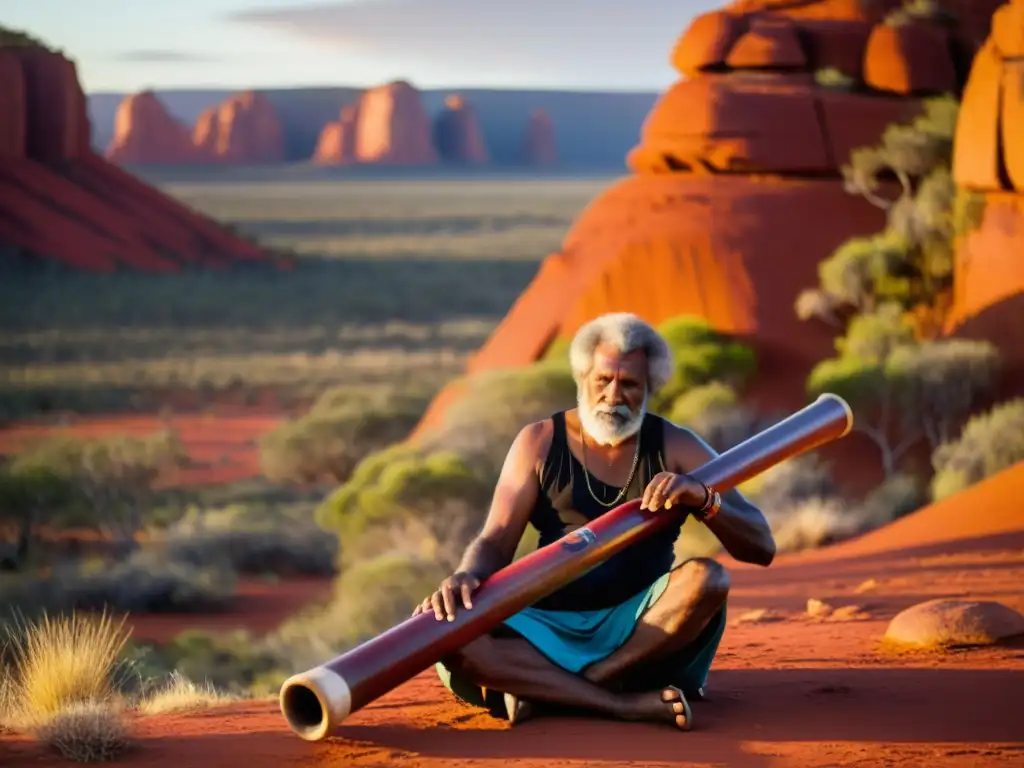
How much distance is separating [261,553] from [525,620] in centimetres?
1117

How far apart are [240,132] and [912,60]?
96.1 metres

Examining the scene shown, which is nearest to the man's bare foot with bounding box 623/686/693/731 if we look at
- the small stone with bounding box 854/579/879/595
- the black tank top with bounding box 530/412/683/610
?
the black tank top with bounding box 530/412/683/610

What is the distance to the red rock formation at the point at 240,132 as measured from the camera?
110m

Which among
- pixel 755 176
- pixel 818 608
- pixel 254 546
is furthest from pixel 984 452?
pixel 254 546

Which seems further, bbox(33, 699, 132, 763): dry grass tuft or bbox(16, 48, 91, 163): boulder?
bbox(16, 48, 91, 163): boulder

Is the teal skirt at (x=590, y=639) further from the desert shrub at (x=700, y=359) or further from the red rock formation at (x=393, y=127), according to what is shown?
the red rock formation at (x=393, y=127)

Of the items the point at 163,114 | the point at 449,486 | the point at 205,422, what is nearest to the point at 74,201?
the point at 205,422

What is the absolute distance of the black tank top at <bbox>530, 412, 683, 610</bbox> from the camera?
5.27 meters

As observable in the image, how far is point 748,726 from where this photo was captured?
5117 millimetres

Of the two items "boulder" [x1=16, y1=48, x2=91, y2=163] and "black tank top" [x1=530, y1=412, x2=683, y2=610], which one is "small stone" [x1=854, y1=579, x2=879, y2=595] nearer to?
"black tank top" [x1=530, y1=412, x2=683, y2=610]

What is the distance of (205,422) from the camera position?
28766 mm

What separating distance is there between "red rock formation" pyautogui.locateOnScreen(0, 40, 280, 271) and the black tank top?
43970 mm

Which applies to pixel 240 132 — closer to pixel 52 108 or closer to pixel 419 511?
pixel 52 108

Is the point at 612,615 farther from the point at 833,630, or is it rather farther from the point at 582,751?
the point at 833,630
